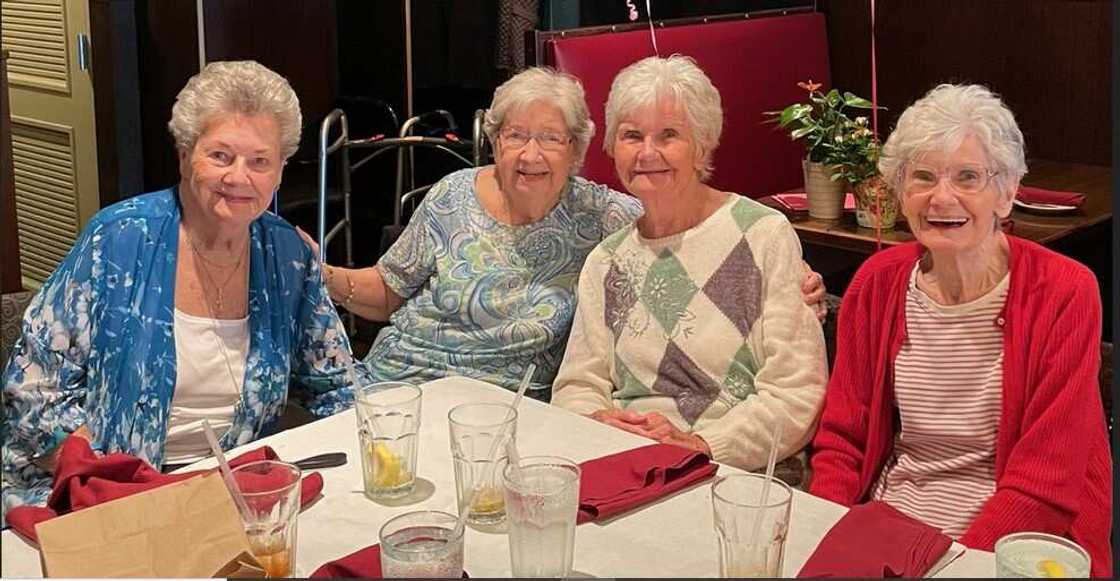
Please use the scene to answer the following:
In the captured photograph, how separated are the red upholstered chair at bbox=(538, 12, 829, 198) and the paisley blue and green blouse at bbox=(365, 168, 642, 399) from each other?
1.16 meters

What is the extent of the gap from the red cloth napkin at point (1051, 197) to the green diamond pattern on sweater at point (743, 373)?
1.58 metres

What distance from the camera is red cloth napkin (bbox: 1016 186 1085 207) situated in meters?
3.22

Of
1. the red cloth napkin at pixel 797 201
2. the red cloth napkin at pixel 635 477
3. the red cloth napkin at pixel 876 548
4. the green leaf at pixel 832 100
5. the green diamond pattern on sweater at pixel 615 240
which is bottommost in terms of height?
the red cloth napkin at pixel 876 548

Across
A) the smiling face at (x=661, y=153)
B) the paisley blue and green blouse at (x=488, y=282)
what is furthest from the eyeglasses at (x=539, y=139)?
the smiling face at (x=661, y=153)

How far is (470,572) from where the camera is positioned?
4.27 feet

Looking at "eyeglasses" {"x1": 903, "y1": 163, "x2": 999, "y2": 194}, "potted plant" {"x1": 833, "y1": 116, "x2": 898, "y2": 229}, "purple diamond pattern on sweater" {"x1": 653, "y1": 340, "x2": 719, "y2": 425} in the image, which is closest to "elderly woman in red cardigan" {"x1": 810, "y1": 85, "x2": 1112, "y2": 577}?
"eyeglasses" {"x1": 903, "y1": 163, "x2": 999, "y2": 194}

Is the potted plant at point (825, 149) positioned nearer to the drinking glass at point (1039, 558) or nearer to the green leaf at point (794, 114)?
the green leaf at point (794, 114)

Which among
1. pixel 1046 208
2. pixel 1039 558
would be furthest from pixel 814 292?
pixel 1046 208

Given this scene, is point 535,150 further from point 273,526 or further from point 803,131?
point 273,526

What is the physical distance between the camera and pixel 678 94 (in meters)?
2.15

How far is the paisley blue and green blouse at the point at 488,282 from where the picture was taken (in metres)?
2.37

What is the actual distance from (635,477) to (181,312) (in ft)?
2.85

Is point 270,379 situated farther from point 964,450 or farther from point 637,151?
point 964,450

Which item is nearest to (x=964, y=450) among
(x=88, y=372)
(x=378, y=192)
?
(x=88, y=372)
